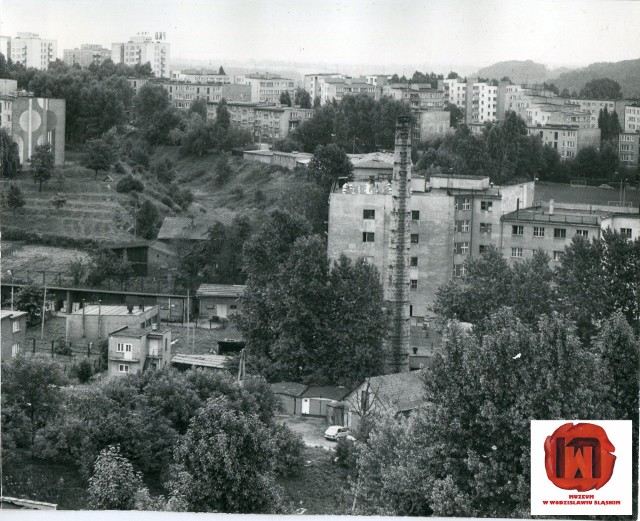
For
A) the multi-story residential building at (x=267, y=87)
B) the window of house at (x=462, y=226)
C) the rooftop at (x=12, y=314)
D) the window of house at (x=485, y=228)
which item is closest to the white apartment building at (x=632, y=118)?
the window of house at (x=485, y=228)

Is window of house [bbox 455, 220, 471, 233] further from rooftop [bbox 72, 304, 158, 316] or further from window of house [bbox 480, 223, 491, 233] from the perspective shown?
rooftop [bbox 72, 304, 158, 316]

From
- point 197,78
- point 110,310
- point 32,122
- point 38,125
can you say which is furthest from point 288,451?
point 197,78

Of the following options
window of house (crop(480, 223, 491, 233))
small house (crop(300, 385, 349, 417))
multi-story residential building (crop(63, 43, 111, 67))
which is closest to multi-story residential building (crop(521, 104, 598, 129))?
window of house (crop(480, 223, 491, 233))

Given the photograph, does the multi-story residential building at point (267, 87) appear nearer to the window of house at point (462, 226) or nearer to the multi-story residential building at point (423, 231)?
the multi-story residential building at point (423, 231)

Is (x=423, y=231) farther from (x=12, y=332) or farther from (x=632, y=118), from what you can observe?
(x=12, y=332)

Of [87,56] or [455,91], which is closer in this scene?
[87,56]

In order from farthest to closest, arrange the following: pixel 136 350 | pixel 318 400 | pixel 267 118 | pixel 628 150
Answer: pixel 267 118
pixel 628 150
pixel 136 350
pixel 318 400
